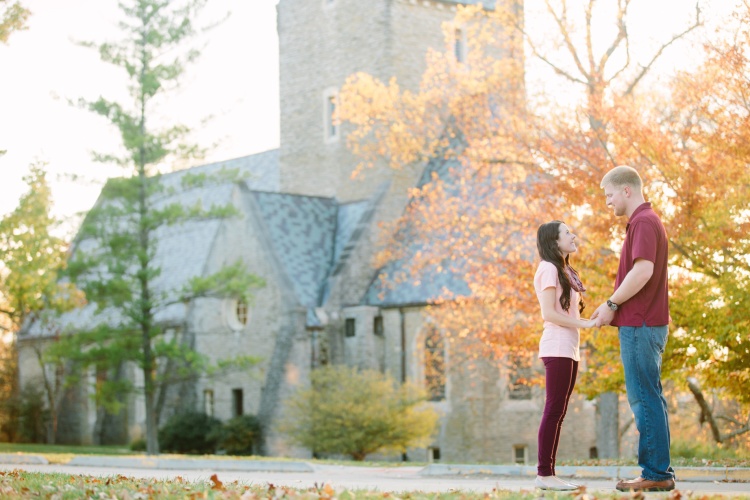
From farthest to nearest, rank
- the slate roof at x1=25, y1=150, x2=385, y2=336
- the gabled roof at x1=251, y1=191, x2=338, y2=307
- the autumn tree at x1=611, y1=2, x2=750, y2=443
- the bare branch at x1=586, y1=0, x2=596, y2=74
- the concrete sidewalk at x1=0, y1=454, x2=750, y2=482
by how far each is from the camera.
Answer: the gabled roof at x1=251, y1=191, x2=338, y2=307, the slate roof at x1=25, y1=150, x2=385, y2=336, the bare branch at x1=586, y1=0, x2=596, y2=74, the autumn tree at x1=611, y1=2, x2=750, y2=443, the concrete sidewalk at x1=0, y1=454, x2=750, y2=482

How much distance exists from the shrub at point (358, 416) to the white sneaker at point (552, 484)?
1695 centimetres

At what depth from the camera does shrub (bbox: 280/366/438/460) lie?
82.9 ft

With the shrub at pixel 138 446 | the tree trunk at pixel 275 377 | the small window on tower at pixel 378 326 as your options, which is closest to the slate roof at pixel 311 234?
the tree trunk at pixel 275 377

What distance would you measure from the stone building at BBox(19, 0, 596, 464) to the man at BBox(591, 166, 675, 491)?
63.3ft

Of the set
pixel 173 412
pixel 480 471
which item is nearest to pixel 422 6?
pixel 173 412

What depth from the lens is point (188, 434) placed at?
106 feet

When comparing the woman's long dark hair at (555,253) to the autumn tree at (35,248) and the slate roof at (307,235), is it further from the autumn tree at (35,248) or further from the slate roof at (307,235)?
the slate roof at (307,235)

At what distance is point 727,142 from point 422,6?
22945mm

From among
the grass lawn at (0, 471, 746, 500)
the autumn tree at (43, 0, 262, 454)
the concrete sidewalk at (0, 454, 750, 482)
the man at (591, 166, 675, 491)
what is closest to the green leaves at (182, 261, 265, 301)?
the autumn tree at (43, 0, 262, 454)

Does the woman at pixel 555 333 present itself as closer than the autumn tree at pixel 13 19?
Yes

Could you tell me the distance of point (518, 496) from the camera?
23.9ft

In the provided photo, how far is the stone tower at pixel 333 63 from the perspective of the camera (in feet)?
114

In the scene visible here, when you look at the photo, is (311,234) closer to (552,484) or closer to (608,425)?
(608,425)

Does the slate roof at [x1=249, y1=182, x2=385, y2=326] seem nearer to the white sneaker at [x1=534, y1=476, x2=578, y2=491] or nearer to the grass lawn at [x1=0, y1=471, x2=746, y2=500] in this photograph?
the grass lawn at [x1=0, y1=471, x2=746, y2=500]
